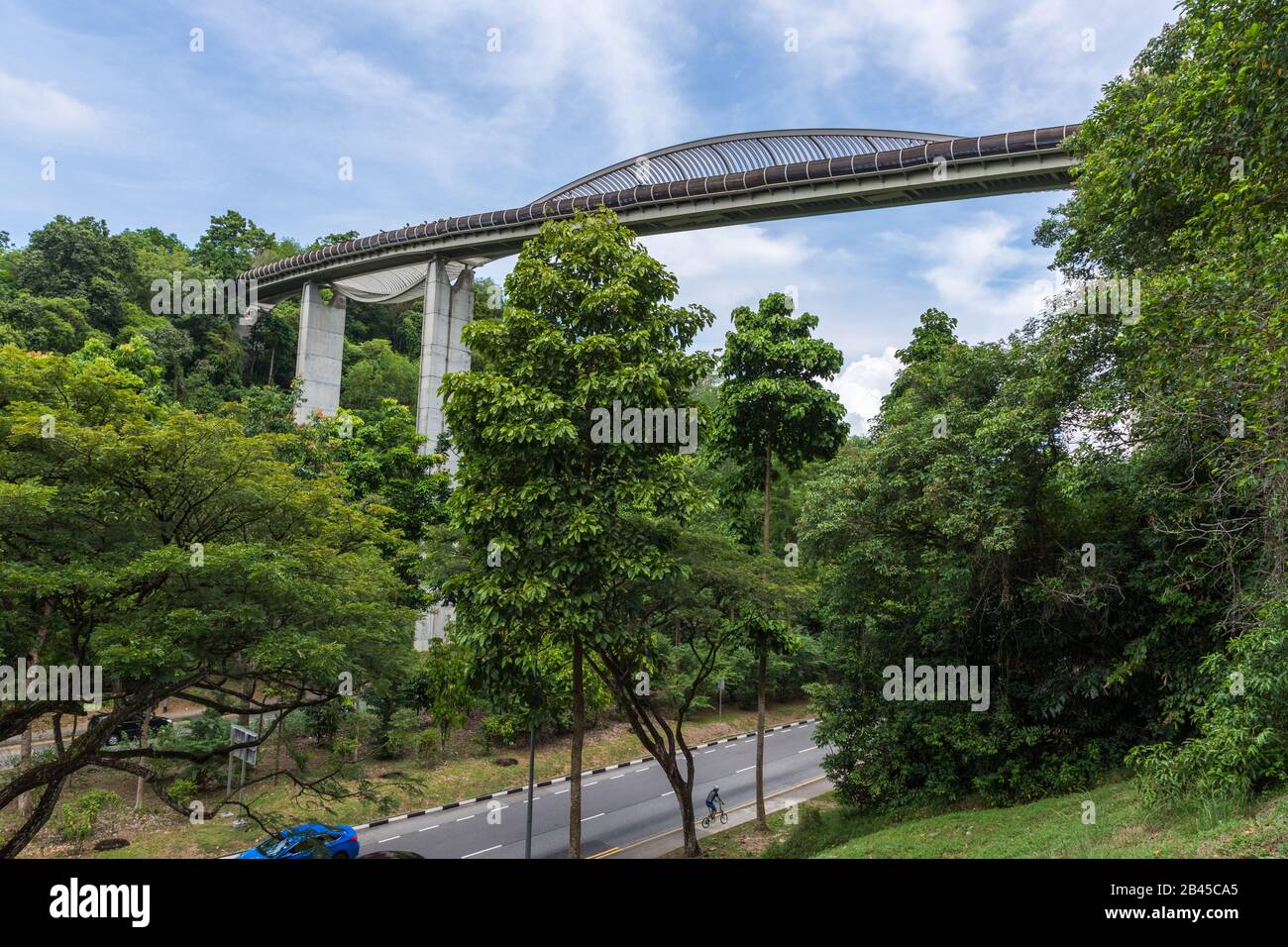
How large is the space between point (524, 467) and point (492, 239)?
23.9m

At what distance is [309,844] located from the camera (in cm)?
1131

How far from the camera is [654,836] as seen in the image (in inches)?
695

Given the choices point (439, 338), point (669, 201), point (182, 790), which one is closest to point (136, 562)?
point (182, 790)

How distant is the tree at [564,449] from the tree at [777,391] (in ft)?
26.7

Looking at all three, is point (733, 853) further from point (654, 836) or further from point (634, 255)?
point (634, 255)

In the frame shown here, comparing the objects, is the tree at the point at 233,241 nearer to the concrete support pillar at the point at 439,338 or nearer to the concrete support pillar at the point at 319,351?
the concrete support pillar at the point at 319,351

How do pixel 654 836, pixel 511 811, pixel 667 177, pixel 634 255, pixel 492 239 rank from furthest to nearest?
pixel 492 239 < pixel 667 177 < pixel 511 811 < pixel 654 836 < pixel 634 255

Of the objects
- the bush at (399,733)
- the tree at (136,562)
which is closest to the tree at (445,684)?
the bush at (399,733)

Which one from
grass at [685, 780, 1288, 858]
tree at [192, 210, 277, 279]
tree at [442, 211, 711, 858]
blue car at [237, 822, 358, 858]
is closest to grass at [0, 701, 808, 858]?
blue car at [237, 822, 358, 858]

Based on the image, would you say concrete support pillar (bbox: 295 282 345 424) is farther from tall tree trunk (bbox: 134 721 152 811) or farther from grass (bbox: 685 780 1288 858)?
grass (bbox: 685 780 1288 858)

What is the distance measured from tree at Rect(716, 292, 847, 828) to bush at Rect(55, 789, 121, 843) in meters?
14.1

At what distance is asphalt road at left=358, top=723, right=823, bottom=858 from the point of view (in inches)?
661

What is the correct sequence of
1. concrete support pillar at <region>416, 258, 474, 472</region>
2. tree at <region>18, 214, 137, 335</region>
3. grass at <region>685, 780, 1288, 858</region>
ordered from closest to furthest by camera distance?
grass at <region>685, 780, 1288, 858</region> → concrete support pillar at <region>416, 258, 474, 472</region> → tree at <region>18, 214, 137, 335</region>

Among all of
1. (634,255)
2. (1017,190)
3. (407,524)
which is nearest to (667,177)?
(1017,190)
